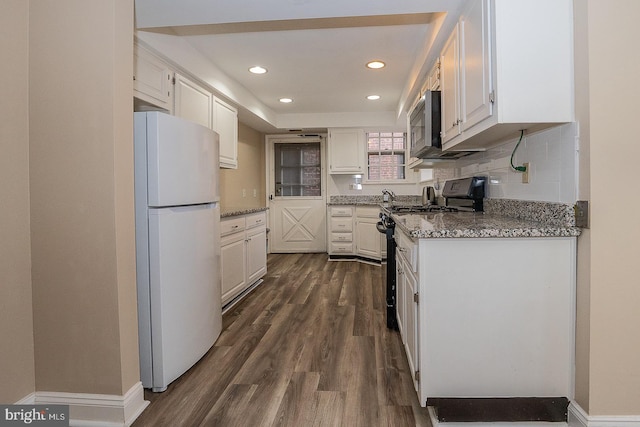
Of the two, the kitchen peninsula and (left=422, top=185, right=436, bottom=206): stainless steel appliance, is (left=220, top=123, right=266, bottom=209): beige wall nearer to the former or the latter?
(left=422, top=185, right=436, bottom=206): stainless steel appliance

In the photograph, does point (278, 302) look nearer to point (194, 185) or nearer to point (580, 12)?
point (194, 185)

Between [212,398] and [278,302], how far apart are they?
5.20ft

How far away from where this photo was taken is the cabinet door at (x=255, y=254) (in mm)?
3674

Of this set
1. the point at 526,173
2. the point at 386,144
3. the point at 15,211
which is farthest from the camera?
the point at 386,144

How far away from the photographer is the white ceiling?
6.32ft

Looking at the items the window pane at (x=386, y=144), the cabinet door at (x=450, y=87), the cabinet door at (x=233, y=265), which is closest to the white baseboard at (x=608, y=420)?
the cabinet door at (x=450, y=87)

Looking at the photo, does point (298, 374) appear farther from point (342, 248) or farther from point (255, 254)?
point (342, 248)

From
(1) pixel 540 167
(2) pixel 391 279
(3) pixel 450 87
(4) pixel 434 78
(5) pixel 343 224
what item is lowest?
(2) pixel 391 279

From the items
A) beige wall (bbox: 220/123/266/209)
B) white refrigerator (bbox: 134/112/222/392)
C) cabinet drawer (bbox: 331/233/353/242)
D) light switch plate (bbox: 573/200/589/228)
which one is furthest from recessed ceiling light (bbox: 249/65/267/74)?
light switch plate (bbox: 573/200/589/228)

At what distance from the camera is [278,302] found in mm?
3383

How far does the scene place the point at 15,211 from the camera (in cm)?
158

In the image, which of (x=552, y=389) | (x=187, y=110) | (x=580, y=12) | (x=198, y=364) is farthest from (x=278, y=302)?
(x=580, y=12)

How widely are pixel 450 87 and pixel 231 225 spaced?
6.72 feet

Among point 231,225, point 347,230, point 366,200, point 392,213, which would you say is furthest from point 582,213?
point 366,200
